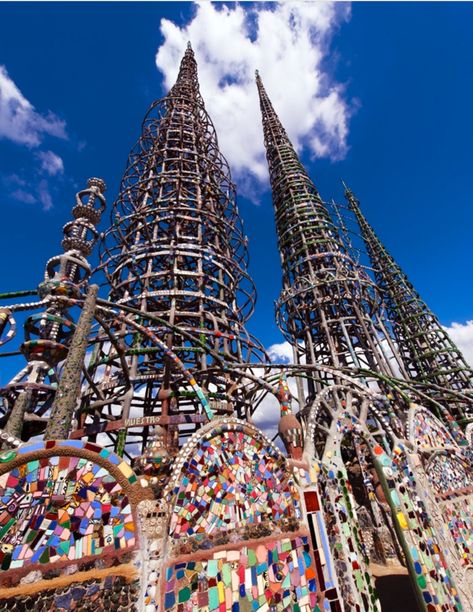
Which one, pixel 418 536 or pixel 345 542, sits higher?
pixel 345 542

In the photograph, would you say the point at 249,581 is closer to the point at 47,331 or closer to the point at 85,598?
the point at 85,598

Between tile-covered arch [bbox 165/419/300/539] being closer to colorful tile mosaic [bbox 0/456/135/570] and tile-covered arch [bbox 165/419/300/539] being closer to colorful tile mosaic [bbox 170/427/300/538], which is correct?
colorful tile mosaic [bbox 170/427/300/538]

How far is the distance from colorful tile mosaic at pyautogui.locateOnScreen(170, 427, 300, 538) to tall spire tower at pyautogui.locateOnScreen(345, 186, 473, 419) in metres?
29.2

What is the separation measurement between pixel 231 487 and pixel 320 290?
2467 cm

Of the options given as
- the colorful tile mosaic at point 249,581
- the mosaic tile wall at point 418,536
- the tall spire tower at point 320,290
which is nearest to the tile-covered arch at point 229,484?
the colorful tile mosaic at point 249,581

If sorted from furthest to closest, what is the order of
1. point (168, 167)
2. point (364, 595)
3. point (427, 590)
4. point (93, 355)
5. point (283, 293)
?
point (283, 293) → point (168, 167) → point (93, 355) → point (427, 590) → point (364, 595)

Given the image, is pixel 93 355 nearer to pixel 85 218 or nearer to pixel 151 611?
pixel 85 218

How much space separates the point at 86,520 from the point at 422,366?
39.1 m

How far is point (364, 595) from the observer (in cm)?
441

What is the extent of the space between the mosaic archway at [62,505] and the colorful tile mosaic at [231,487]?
0.62 m

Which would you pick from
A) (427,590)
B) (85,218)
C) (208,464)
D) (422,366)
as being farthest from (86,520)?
(422,366)

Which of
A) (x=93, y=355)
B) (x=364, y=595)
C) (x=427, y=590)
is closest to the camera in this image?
(x=364, y=595)

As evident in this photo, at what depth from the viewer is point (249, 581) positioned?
11.5 ft

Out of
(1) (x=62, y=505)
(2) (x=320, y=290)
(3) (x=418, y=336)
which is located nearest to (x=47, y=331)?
(1) (x=62, y=505)
